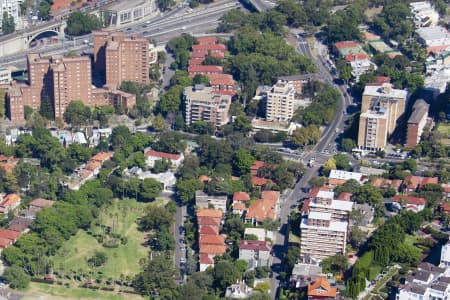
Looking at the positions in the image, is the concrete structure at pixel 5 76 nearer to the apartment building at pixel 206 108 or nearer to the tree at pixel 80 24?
the tree at pixel 80 24

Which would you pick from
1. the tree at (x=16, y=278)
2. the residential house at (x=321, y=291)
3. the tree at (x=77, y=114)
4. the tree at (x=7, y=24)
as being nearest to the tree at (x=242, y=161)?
the tree at (x=77, y=114)

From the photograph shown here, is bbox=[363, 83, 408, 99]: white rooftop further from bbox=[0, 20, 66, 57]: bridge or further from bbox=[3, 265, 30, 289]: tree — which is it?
bbox=[0, 20, 66, 57]: bridge

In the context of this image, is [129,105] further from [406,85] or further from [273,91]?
[406,85]

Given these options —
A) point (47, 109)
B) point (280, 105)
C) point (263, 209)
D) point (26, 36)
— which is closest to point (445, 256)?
point (263, 209)

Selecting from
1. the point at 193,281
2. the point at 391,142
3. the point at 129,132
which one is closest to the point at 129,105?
the point at 129,132

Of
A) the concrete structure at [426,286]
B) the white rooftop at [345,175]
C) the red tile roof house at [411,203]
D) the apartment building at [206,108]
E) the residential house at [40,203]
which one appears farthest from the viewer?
the apartment building at [206,108]

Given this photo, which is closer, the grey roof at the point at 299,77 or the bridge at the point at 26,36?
the grey roof at the point at 299,77
